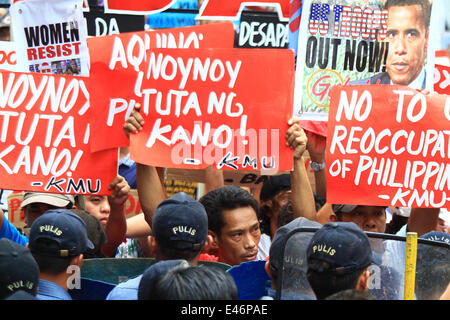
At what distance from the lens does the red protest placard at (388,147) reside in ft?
14.6

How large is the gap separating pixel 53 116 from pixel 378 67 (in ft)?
6.67

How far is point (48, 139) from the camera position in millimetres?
4590

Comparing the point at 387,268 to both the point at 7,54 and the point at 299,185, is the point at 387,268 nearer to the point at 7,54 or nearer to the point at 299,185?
the point at 299,185

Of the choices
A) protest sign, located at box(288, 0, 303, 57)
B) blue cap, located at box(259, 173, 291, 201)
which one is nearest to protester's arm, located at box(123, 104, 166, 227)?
protest sign, located at box(288, 0, 303, 57)

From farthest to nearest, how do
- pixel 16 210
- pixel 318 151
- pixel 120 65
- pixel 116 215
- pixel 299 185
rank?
pixel 16 210 < pixel 318 151 < pixel 116 215 < pixel 120 65 < pixel 299 185

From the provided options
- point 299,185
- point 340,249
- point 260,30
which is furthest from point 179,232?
point 260,30

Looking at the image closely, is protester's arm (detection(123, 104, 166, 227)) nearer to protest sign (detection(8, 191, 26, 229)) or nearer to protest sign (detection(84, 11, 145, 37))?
protest sign (detection(84, 11, 145, 37))

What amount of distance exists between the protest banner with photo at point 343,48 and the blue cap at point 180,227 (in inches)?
54.5

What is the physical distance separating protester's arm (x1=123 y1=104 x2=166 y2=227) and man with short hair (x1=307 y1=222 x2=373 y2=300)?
156 centimetres

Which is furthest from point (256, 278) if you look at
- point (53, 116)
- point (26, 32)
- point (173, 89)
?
point (26, 32)

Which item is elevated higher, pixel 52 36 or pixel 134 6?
pixel 134 6

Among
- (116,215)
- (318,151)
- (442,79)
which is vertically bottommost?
(116,215)

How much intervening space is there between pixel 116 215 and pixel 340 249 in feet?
6.70

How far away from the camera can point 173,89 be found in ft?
14.9
